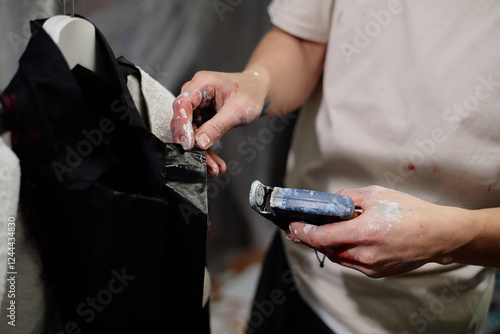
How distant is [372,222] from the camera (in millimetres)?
435

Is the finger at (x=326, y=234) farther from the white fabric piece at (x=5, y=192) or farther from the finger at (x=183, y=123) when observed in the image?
A: the white fabric piece at (x=5, y=192)

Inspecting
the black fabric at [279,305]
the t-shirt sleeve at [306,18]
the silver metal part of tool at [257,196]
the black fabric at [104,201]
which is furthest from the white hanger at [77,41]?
the black fabric at [279,305]

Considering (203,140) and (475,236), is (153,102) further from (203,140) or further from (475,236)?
(475,236)

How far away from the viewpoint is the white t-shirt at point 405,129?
1.75 ft

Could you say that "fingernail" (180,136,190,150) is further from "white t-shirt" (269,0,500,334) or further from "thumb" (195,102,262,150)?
"white t-shirt" (269,0,500,334)

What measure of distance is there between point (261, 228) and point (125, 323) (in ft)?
3.42

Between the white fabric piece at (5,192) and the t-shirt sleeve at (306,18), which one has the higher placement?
the t-shirt sleeve at (306,18)

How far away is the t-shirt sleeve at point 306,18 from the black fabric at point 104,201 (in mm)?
372

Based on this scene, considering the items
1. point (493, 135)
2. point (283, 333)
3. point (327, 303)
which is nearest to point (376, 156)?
point (493, 135)

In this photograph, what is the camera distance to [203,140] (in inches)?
18.5

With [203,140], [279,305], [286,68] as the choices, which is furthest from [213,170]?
[279,305]

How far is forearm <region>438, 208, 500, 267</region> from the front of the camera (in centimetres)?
46

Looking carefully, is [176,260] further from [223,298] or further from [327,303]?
[223,298]

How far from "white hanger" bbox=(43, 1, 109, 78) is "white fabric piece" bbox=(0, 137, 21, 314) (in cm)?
12
